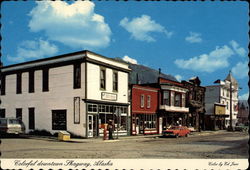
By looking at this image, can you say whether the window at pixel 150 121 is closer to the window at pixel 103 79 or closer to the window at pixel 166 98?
the window at pixel 166 98

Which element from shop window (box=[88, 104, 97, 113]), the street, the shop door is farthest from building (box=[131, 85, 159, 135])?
the street

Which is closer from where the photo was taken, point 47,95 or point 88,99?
point 88,99

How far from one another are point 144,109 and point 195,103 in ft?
55.8

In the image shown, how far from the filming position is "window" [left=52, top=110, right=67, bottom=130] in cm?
3066

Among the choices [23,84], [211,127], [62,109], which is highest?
[23,84]

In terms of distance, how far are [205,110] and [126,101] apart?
97.5 ft

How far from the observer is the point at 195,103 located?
177ft

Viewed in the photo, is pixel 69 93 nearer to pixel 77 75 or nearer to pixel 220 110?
pixel 77 75

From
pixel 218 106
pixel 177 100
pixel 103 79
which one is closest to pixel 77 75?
pixel 103 79

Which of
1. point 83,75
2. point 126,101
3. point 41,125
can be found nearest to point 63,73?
point 83,75

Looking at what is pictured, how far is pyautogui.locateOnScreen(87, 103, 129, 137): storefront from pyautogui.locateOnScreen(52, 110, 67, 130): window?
2513 millimetres

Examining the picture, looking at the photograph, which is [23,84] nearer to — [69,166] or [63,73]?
[63,73]

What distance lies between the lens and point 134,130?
122 ft

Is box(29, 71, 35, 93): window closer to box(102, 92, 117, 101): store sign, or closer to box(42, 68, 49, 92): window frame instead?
box(42, 68, 49, 92): window frame
